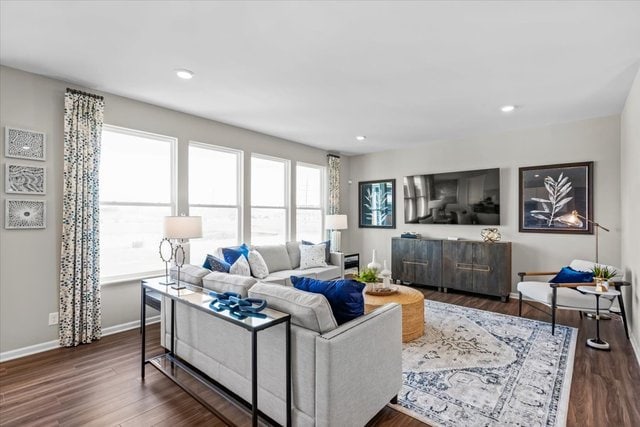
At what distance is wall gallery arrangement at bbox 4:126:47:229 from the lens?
3.03 meters

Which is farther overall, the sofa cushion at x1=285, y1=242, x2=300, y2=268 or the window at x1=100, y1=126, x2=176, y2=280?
the sofa cushion at x1=285, y1=242, x2=300, y2=268

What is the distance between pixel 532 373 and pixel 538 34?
2.75 m

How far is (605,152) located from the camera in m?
4.46

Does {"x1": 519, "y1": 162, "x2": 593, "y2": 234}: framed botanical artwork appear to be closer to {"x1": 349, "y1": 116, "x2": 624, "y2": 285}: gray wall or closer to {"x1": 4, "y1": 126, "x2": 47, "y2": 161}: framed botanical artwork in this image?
{"x1": 349, "y1": 116, "x2": 624, "y2": 285}: gray wall

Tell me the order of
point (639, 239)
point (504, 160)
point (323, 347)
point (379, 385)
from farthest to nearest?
point (504, 160) < point (639, 239) < point (379, 385) < point (323, 347)

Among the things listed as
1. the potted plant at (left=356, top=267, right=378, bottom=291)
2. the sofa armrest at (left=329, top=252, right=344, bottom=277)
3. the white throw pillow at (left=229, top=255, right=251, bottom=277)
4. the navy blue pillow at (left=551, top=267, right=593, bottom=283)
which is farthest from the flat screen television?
the white throw pillow at (left=229, top=255, right=251, bottom=277)

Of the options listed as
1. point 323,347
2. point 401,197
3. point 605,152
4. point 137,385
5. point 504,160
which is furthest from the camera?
point 401,197

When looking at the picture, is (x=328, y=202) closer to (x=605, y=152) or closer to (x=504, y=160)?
(x=504, y=160)

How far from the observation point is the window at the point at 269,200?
5.39 m

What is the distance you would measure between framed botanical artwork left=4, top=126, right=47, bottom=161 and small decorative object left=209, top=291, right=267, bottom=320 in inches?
99.7

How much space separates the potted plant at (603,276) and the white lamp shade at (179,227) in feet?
13.5

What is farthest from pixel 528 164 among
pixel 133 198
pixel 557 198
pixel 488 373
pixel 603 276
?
pixel 133 198

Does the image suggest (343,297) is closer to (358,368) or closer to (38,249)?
(358,368)

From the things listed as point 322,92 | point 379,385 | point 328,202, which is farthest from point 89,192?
point 328,202
